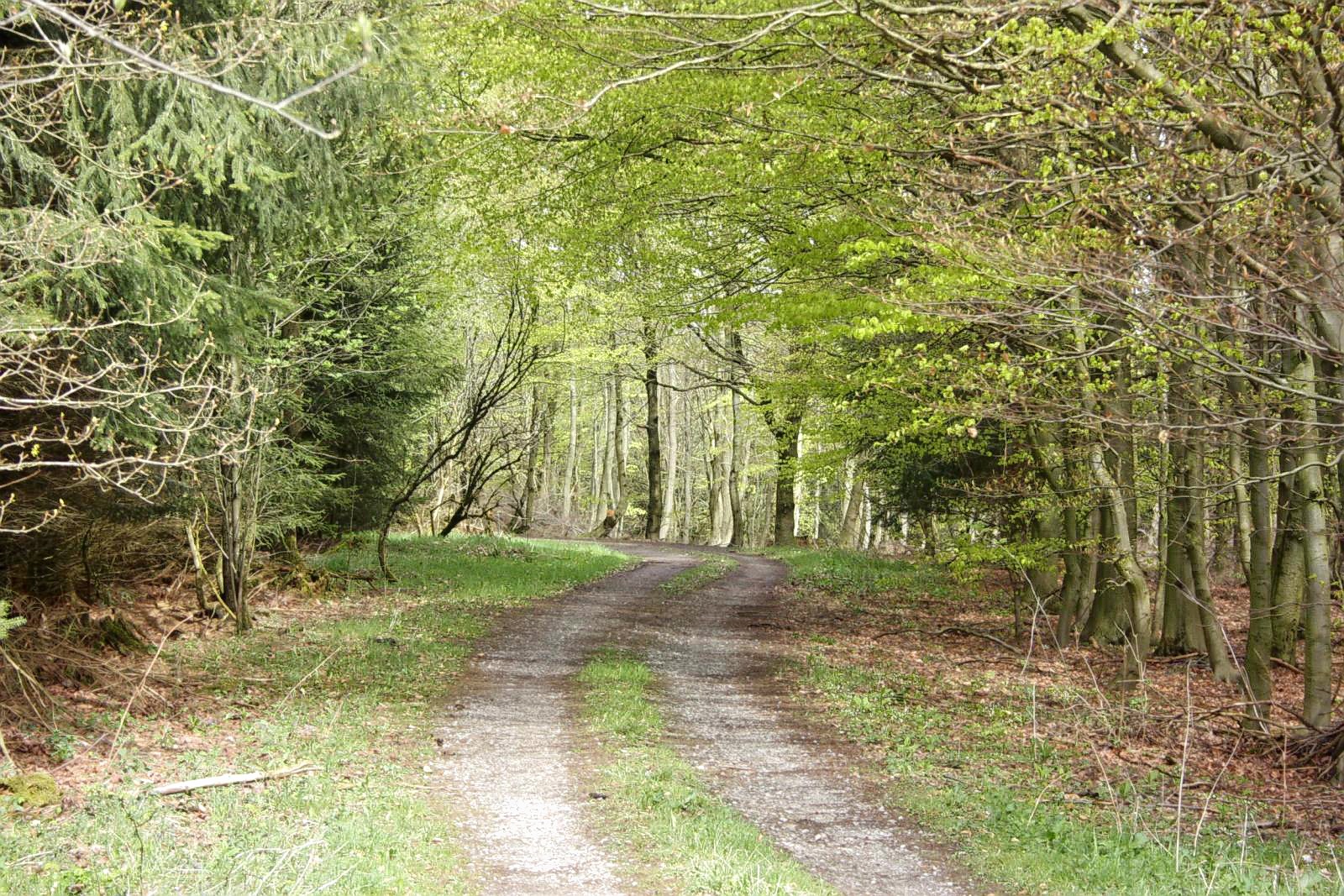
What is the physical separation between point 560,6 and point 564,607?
919 centimetres

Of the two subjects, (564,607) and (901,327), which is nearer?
(901,327)

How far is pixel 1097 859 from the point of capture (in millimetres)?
6090

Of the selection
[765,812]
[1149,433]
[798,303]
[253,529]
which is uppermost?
[798,303]

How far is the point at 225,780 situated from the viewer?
662cm

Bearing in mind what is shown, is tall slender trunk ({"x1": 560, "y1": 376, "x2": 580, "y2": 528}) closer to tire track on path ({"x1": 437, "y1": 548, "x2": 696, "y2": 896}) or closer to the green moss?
tire track on path ({"x1": 437, "y1": 548, "x2": 696, "y2": 896})

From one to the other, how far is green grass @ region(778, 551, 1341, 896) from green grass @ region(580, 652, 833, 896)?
1470 mm

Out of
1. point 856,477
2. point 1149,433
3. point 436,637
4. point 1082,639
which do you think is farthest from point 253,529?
point 856,477

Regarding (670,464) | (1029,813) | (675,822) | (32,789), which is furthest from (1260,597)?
(670,464)

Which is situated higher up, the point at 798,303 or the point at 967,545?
the point at 798,303

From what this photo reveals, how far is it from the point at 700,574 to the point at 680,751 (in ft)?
41.4

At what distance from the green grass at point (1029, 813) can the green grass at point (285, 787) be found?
3.63 m

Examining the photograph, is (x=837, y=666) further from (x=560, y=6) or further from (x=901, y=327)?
(x=560, y=6)

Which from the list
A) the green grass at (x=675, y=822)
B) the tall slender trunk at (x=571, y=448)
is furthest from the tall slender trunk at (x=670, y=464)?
the green grass at (x=675, y=822)

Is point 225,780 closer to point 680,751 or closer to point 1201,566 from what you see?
point 680,751
